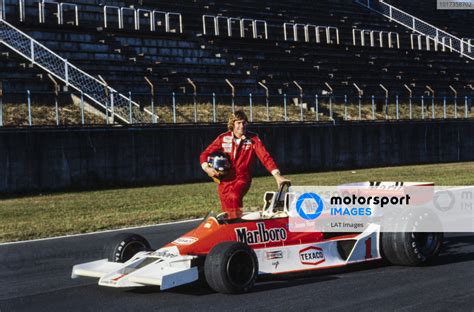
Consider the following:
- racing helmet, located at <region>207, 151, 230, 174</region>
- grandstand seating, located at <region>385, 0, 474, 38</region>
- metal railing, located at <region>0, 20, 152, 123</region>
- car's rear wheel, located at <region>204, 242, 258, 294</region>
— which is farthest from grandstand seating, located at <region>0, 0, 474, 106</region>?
car's rear wheel, located at <region>204, 242, 258, 294</region>

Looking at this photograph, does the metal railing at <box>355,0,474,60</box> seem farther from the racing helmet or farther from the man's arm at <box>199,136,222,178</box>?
the racing helmet

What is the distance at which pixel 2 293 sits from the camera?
7707mm

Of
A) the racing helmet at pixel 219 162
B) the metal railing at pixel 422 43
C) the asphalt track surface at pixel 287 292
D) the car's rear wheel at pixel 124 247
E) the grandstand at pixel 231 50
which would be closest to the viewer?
the asphalt track surface at pixel 287 292

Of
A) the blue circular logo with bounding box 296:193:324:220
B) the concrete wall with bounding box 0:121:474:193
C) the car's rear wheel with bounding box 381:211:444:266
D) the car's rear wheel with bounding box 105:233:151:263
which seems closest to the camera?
the car's rear wheel with bounding box 105:233:151:263

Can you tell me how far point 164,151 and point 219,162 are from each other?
41.9ft

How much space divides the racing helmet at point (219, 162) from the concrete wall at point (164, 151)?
1061cm

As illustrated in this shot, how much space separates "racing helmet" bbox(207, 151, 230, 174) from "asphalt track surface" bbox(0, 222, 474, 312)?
152 centimetres

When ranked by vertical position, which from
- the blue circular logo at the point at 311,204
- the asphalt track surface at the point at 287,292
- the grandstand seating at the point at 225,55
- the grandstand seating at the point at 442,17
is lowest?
the asphalt track surface at the point at 287,292

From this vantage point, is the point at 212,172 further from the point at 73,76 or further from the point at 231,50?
the point at 231,50

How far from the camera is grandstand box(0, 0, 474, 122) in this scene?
86.7 feet

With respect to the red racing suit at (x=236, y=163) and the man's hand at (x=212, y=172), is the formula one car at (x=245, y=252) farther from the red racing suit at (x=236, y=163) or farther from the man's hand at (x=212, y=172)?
the man's hand at (x=212, y=172)

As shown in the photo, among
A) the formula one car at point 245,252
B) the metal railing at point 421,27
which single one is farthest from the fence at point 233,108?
the formula one car at point 245,252

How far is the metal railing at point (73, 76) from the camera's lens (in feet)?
73.9

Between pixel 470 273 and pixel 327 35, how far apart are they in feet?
105
